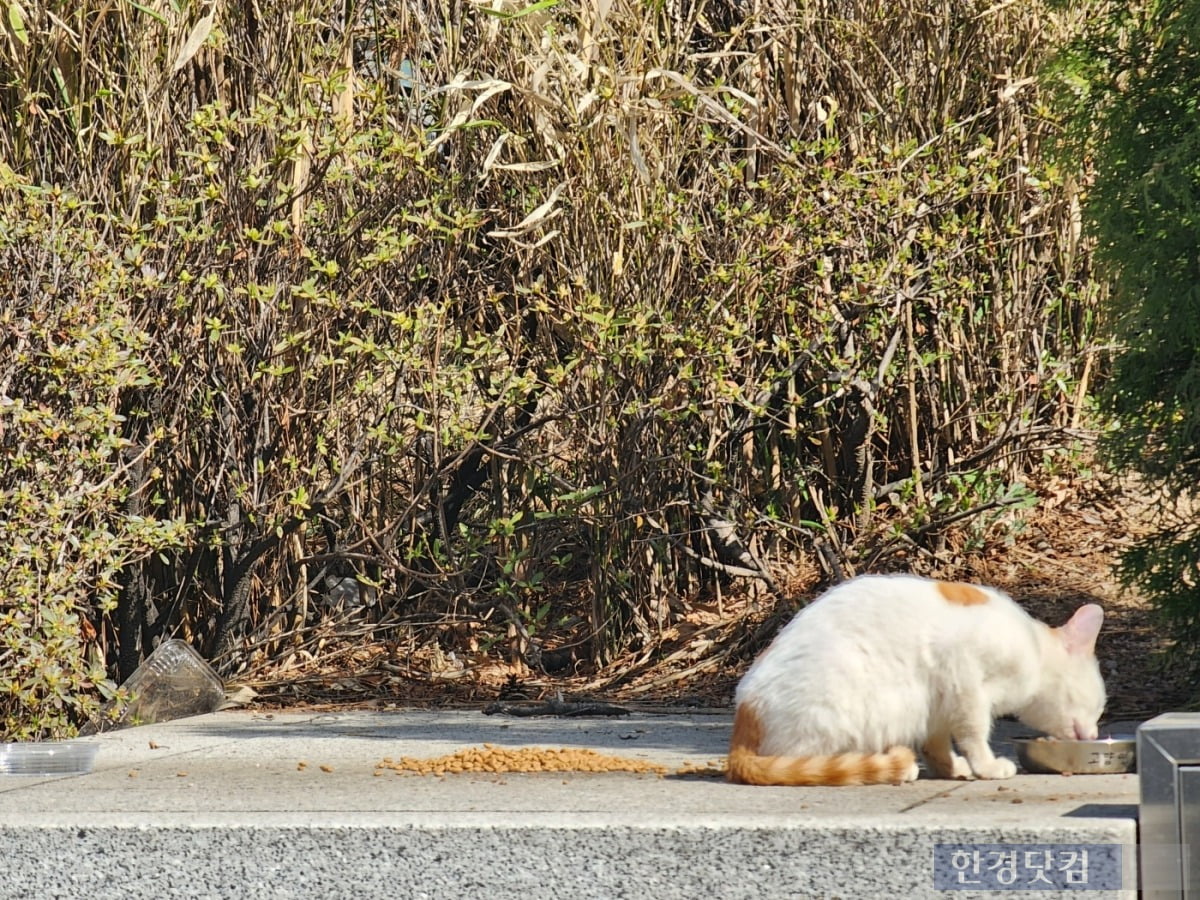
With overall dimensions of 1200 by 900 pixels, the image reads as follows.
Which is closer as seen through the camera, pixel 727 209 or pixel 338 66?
pixel 727 209

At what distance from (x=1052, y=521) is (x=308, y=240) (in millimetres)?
3537

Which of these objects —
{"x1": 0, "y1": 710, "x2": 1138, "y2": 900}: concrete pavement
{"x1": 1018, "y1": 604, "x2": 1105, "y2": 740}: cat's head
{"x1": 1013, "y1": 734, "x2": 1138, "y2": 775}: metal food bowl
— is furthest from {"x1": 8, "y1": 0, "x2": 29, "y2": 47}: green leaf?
{"x1": 1013, "y1": 734, "x2": 1138, "y2": 775}: metal food bowl

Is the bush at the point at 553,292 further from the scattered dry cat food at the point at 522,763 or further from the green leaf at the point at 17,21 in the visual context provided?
the scattered dry cat food at the point at 522,763

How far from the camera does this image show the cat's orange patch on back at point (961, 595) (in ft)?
12.8

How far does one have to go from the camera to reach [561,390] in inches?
250

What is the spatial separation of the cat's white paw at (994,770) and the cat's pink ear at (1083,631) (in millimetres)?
365

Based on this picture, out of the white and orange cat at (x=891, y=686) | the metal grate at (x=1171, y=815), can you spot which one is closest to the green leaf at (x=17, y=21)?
the white and orange cat at (x=891, y=686)

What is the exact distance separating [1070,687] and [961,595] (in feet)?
1.24

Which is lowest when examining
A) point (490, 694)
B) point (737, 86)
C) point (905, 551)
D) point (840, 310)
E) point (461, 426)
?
point (490, 694)

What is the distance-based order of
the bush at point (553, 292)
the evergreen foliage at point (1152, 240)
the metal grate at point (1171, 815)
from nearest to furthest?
the metal grate at point (1171, 815), the evergreen foliage at point (1152, 240), the bush at point (553, 292)

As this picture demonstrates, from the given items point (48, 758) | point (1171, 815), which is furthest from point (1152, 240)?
point (48, 758)

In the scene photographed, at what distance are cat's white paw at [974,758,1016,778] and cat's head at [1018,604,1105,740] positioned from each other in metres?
0.20

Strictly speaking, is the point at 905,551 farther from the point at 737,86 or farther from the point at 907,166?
the point at 737,86

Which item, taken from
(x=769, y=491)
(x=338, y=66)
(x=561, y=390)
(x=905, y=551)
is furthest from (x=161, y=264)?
(x=905, y=551)
